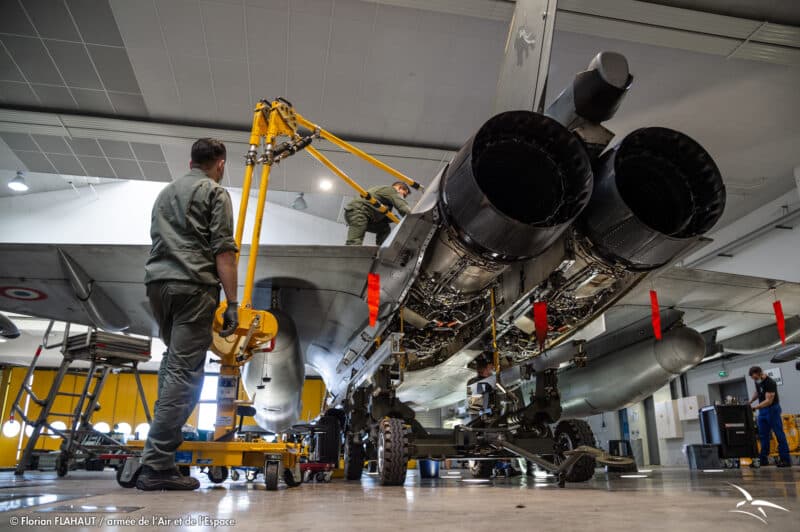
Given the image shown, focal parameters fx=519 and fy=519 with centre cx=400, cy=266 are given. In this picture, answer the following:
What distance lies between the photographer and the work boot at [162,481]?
267 centimetres

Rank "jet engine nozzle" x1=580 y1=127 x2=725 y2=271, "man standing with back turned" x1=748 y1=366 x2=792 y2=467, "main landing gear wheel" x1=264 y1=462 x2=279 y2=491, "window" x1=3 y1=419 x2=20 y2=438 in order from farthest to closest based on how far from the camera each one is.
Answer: "window" x1=3 y1=419 x2=20 y2=438, "man standing with back turned" x1=748 y1=366 x2=792 y2=467, "main landing gear wheel" x1=264 y1=462 x2=279 y2=491, "jet engine nozzle" x1=580 y1=127 x2=725 y2=271

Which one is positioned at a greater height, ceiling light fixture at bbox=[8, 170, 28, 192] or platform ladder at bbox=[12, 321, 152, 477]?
ceiling light fixture at bbox=[8, 170, 28, 192]

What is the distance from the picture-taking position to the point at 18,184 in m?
12.1

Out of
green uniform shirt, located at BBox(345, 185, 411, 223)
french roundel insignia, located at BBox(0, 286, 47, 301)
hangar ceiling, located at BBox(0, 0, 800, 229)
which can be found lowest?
french roundel insignia, located at BBox(0, 286, 47, 301)

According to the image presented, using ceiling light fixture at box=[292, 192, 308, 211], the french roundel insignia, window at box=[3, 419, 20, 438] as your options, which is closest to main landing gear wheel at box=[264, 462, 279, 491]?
the french roundel insignia

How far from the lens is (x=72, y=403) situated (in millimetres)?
19922

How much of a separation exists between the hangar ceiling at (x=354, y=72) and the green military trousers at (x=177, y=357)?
15.4ft

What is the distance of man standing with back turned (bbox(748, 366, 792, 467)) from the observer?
855 centimetres

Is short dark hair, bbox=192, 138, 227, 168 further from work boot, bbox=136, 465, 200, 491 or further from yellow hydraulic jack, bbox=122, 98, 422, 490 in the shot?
work boot, bbox=136, 465, 200, 491

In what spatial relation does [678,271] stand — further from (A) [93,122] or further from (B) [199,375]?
(A) [93,122]

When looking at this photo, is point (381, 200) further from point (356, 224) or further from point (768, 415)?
point (768, 415)

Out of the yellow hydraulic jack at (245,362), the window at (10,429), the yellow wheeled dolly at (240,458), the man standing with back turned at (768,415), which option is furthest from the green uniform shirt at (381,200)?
the window at (10,429)

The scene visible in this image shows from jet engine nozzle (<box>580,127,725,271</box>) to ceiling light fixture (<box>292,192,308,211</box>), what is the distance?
12.3m

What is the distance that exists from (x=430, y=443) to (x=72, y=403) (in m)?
20.9
